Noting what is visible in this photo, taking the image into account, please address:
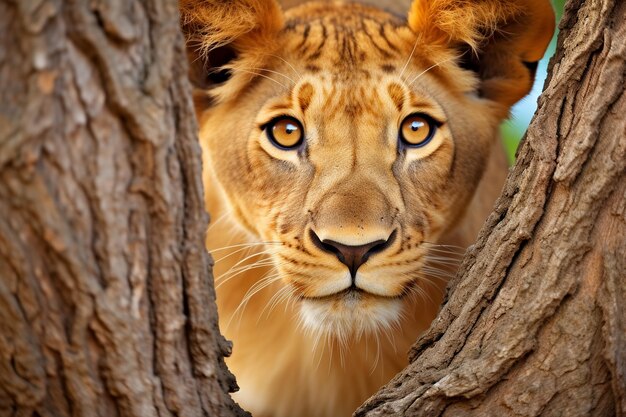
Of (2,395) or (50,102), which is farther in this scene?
(2,395)

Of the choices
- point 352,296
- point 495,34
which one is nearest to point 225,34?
point 495,34

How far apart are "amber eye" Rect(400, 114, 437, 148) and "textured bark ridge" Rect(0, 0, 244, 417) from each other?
4.02 feet

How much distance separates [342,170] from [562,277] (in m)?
0.98

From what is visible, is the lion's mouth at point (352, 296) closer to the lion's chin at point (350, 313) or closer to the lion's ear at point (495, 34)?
the lion's chin at point (350, 313)

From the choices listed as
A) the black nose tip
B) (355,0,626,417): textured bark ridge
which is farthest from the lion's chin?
(355,0,626,417): textured bark ridge

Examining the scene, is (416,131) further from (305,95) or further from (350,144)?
(305,95)

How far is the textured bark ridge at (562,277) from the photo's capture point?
2135mm

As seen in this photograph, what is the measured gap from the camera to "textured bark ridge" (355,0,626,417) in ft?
7.00

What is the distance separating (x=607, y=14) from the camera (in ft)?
7.22

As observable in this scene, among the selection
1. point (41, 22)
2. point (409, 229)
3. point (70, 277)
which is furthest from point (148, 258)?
point (409, 229)

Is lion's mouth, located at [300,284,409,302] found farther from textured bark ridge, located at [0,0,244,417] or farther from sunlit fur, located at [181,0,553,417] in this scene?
textured bark ridge, located at [0,0,244,417]

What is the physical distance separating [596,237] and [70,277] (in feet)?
4.14

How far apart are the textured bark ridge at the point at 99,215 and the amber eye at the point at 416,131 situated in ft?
4.02

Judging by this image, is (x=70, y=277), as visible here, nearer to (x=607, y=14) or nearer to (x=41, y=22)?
(x=41, y=22)
